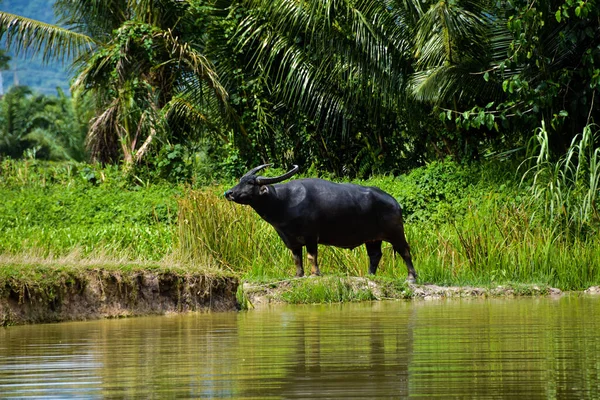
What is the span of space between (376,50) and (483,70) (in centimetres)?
221

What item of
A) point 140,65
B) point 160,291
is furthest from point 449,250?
point 140,65

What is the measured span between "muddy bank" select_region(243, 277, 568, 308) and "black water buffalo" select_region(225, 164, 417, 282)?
0.93 meters

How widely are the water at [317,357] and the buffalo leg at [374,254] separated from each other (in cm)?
492

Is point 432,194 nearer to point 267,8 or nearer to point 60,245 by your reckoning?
point 267,8

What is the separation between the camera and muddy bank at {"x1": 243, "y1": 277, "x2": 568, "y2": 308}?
A: 39.8 feet

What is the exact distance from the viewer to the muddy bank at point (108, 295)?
368 inches

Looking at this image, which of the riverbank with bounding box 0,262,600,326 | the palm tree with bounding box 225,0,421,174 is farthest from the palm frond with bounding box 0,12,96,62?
the riverbank with bounding box 0,262,600,326

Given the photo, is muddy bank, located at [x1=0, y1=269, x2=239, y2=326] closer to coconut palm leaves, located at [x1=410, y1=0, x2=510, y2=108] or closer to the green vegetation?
the green vegetation

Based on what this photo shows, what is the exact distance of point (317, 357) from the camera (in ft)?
18.8

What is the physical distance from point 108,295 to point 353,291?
3208 mm

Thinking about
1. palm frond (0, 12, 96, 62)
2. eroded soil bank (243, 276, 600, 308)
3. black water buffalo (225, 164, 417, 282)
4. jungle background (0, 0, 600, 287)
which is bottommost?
eroded soil bank (243, 276, 600, 308)

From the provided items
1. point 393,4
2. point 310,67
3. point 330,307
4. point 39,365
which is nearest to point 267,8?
point 310,67

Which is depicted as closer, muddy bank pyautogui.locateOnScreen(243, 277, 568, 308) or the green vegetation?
muddy bank pyautogui.locateOnScreen(243, 277, 568, 308)

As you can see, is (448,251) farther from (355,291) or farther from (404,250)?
(355,291)
